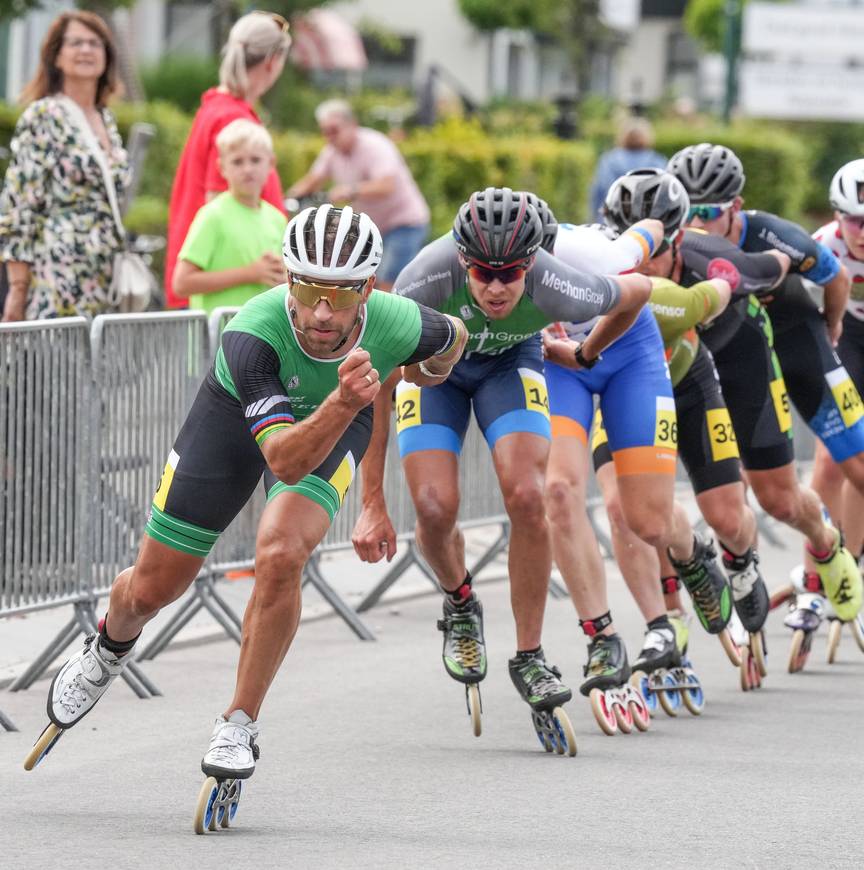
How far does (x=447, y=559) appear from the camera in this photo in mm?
7926

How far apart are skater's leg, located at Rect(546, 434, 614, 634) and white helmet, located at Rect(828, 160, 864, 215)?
7.61 feet

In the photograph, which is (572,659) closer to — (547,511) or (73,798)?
(547,511)

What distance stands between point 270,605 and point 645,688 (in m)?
2.67

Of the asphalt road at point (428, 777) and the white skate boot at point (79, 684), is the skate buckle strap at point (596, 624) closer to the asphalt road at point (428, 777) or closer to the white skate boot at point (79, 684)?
the asphalt road at point (428, 777)

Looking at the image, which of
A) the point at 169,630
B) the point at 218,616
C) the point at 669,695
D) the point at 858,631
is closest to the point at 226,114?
the point at 218,616

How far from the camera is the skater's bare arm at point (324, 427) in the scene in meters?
6.09

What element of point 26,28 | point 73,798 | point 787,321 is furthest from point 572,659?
point 26,28

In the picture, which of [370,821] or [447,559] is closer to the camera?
[370,821]

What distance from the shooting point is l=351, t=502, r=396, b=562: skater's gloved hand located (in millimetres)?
7289

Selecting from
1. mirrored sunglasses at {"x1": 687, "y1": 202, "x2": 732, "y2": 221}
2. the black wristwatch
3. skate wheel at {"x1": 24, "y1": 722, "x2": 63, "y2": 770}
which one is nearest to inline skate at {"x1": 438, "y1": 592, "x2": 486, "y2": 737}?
the black wristwatch

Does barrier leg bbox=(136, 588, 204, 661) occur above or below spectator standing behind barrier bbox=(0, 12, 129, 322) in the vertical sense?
below

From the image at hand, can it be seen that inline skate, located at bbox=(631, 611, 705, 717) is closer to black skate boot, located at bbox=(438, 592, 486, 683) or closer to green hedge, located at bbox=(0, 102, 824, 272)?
black skate boot, located at bbox=(438, 592, 486, 683)

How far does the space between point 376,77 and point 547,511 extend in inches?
2139

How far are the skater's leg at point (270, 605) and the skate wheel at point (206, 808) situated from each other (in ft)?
0.77
